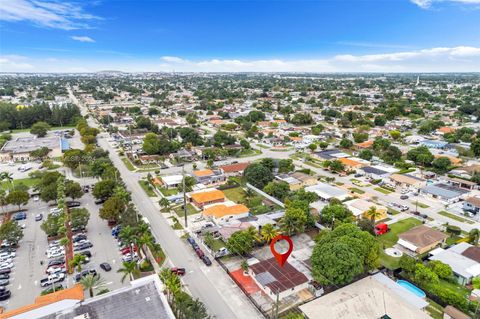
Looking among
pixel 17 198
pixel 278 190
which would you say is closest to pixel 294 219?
pixel 278 190

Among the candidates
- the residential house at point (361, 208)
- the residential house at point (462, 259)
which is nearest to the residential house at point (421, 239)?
the residential house at point (462, 259)

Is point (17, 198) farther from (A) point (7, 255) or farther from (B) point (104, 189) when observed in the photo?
(A) point (7, 255)

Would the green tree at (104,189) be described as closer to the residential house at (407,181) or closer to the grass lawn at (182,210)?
the grass lawn at (182,210)

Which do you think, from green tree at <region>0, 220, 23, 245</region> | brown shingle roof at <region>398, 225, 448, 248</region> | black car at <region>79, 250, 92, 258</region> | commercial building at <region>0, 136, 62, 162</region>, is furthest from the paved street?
commercial building at <region>0, 136, 62, 162</region>

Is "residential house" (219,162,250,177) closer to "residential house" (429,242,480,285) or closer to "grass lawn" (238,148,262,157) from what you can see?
"grass lawn" (238,148,262,157)

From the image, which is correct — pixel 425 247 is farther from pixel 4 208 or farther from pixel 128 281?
pixel 4 208

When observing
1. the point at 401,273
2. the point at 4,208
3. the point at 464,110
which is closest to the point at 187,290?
the point at 401,273

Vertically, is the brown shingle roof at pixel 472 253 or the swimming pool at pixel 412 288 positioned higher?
the brown shingle roof at pixel 472 253
